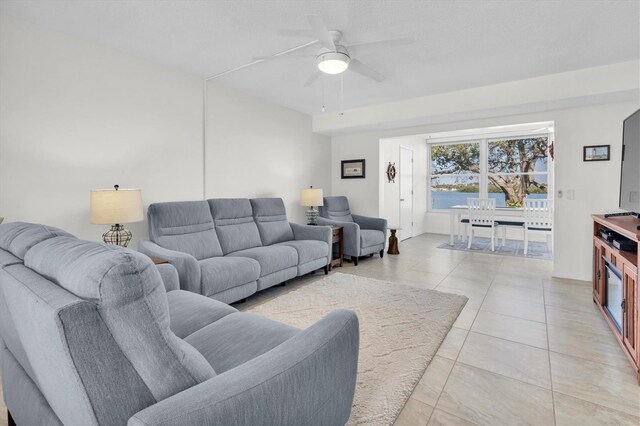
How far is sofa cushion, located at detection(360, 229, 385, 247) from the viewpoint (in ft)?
15.7

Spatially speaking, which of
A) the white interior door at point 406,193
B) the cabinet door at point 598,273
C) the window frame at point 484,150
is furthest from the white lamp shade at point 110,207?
the window frame at point 484,150

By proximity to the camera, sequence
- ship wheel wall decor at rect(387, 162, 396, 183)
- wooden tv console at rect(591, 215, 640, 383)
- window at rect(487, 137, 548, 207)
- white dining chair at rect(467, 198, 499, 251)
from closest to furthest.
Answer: wooden tv console at rect(591, 215, 640, 383) → white dining chair at rect(467, 198, 499, 251) → ship wheel wall decor at rect(387, 162, 396, 183) → window at rect(487, 137, 548, 207)

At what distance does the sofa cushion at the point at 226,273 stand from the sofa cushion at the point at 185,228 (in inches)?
14.0

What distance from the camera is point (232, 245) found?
3.58 metres

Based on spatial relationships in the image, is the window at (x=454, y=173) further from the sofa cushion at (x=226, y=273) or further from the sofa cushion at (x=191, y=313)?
the sofa cushion at (x=191, y=313)

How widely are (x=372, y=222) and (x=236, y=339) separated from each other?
4139mm

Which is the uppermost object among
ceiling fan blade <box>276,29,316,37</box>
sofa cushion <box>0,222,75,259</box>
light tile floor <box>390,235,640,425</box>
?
ceiling fan blade <box>276,29,316,37</box>

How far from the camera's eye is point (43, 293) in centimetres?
79

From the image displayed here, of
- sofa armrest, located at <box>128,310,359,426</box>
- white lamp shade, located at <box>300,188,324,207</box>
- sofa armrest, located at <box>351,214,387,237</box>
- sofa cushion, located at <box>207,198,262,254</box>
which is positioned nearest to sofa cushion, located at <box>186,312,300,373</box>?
sofa armrest, located at <box>128,310,359,426</box>

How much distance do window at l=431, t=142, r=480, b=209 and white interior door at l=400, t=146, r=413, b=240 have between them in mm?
1111

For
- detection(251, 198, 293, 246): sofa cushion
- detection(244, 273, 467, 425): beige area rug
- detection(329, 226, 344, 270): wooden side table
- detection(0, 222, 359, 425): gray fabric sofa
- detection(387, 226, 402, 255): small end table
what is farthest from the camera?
detection(387, 226, 402, 255): small end table

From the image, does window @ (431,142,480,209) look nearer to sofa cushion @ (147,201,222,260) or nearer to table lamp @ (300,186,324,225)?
table lamp @ (300,186,324,225)

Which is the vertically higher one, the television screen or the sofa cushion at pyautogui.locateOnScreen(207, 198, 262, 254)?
the television screen

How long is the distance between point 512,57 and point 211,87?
324 centimetres
